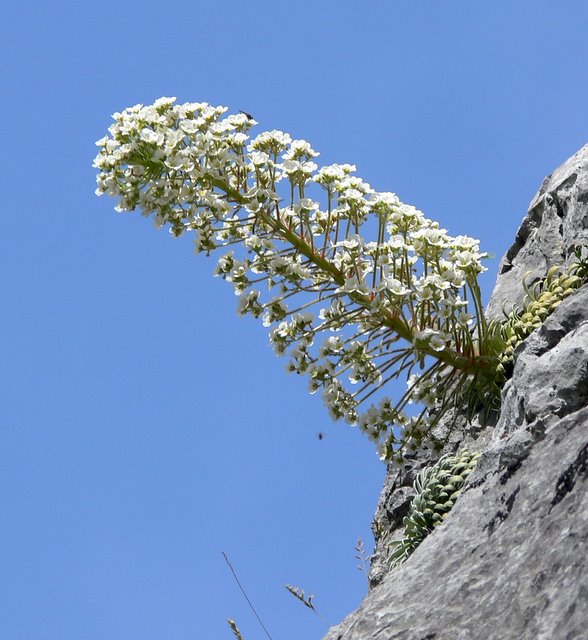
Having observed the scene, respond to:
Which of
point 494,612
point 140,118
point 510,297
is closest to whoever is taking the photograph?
point 494,612

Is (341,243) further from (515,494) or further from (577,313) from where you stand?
(515,494)

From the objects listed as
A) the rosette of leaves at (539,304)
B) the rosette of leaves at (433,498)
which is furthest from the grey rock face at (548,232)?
the rosette of leaves at (433,498)

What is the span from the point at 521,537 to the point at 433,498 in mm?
2832

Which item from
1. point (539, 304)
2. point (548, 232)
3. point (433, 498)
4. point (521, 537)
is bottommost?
point (521, 537)

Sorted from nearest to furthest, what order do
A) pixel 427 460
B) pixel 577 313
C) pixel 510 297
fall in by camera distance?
pixel 577 313, pixel 427 460, pixel 510 297

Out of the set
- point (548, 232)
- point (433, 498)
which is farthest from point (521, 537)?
point (548, 232)

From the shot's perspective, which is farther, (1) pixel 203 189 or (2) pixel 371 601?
(1) pixel 203 189

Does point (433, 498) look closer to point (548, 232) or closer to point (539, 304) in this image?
point (539, 304)

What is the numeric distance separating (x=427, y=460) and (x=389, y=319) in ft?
5.98

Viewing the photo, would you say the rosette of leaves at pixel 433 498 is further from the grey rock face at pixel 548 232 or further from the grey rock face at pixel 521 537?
the grey rock face at pixel 548 232

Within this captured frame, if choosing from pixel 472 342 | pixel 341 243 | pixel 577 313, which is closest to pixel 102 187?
pixel 341 243

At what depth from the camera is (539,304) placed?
8.67 m

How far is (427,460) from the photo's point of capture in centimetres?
984

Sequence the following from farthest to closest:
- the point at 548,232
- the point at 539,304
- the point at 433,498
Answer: the point at 548,232 < the point at 539,304 < the point at 433,498
